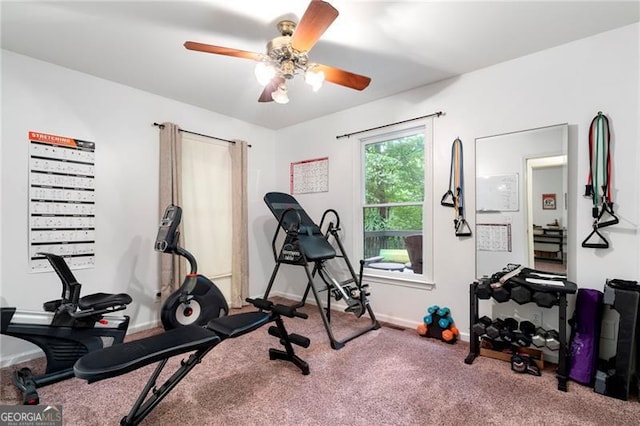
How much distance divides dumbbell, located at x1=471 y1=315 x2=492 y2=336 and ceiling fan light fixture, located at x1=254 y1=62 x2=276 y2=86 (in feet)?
8.20

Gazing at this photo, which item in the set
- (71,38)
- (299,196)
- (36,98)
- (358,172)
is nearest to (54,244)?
(36,98)

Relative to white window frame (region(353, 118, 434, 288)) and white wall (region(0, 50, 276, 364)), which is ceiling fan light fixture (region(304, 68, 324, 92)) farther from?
white wall (region(0, 50, 276, 364))

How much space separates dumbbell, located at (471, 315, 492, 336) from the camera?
2.41 metres

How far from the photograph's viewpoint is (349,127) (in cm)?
376

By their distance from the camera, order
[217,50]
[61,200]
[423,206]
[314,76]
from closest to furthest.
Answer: [217,50], [314,76], [61,200], [423,206]

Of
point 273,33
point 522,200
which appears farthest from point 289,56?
point 522,200

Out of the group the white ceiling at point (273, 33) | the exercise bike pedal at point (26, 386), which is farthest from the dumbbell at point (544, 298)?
the exercise bike pedal at point (26, 386)

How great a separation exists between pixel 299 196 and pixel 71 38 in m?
2.82

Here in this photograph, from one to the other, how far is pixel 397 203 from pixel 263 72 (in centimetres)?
213

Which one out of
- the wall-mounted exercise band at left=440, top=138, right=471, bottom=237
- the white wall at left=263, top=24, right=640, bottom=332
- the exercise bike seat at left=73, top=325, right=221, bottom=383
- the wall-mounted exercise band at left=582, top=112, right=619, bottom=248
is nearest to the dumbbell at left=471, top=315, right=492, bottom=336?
the white wall at left=263, top=24, right=640, bottom=332

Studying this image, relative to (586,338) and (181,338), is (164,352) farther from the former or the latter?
(586,338)

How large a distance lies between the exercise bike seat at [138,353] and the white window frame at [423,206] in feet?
6.96

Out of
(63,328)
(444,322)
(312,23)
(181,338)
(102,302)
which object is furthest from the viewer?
(444,322)

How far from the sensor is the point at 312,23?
1616mm
